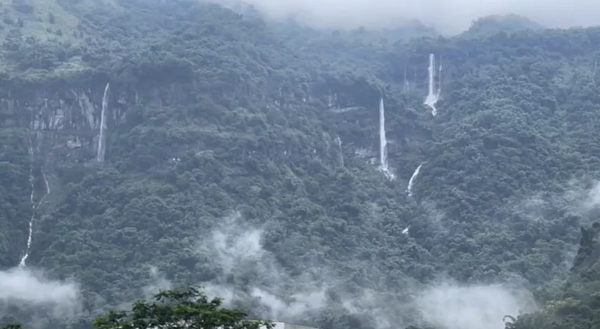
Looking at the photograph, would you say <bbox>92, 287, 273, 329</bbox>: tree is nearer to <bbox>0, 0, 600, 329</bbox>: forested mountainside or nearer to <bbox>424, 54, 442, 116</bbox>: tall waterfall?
<bbox>0, 0, 600, 329</bbox>: forested mountainside

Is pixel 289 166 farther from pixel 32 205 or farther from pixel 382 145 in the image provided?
pixel 32 205

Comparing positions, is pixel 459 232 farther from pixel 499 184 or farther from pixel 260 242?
pixel 260 242

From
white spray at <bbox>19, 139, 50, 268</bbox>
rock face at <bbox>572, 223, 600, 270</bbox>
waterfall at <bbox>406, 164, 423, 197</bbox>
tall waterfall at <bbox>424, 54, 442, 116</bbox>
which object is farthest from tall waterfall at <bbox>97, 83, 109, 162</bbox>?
rock face at <bbox>572, 223, 600, 270</bbox>

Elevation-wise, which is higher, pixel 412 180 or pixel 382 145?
pixel 382 145

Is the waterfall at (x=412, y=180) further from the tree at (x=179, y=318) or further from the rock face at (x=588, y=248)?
the tree at (x=179, y=318)

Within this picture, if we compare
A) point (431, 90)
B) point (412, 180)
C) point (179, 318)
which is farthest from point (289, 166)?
point (179, 318)
